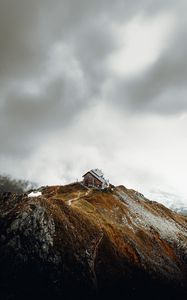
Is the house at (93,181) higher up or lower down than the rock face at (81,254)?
higher up

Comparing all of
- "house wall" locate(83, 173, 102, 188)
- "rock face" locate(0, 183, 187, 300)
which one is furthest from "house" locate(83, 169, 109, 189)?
"rock face" locate(0, 183, 187, 300)

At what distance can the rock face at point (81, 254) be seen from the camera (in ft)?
284

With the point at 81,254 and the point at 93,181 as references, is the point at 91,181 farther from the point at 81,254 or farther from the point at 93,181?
the point at 81,254

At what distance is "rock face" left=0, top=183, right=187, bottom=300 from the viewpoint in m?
86.4

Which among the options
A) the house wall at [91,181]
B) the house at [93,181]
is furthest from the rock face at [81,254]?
the house wall at [91,181]

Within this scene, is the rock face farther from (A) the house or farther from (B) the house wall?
(B) the house wall

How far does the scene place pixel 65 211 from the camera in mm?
108000

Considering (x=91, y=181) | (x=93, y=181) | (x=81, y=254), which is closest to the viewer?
(x=81, y=254)

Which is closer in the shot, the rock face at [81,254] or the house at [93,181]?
the rock face at [81,254]

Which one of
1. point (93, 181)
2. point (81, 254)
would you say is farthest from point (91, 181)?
point (81, 254)

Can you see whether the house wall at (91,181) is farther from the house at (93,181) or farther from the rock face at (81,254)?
the rock face at (81,254)

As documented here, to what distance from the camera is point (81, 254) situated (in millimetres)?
95500

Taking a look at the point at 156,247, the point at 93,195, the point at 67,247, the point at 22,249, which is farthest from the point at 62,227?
the point at 93,195

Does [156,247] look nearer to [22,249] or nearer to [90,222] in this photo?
[90,222]
